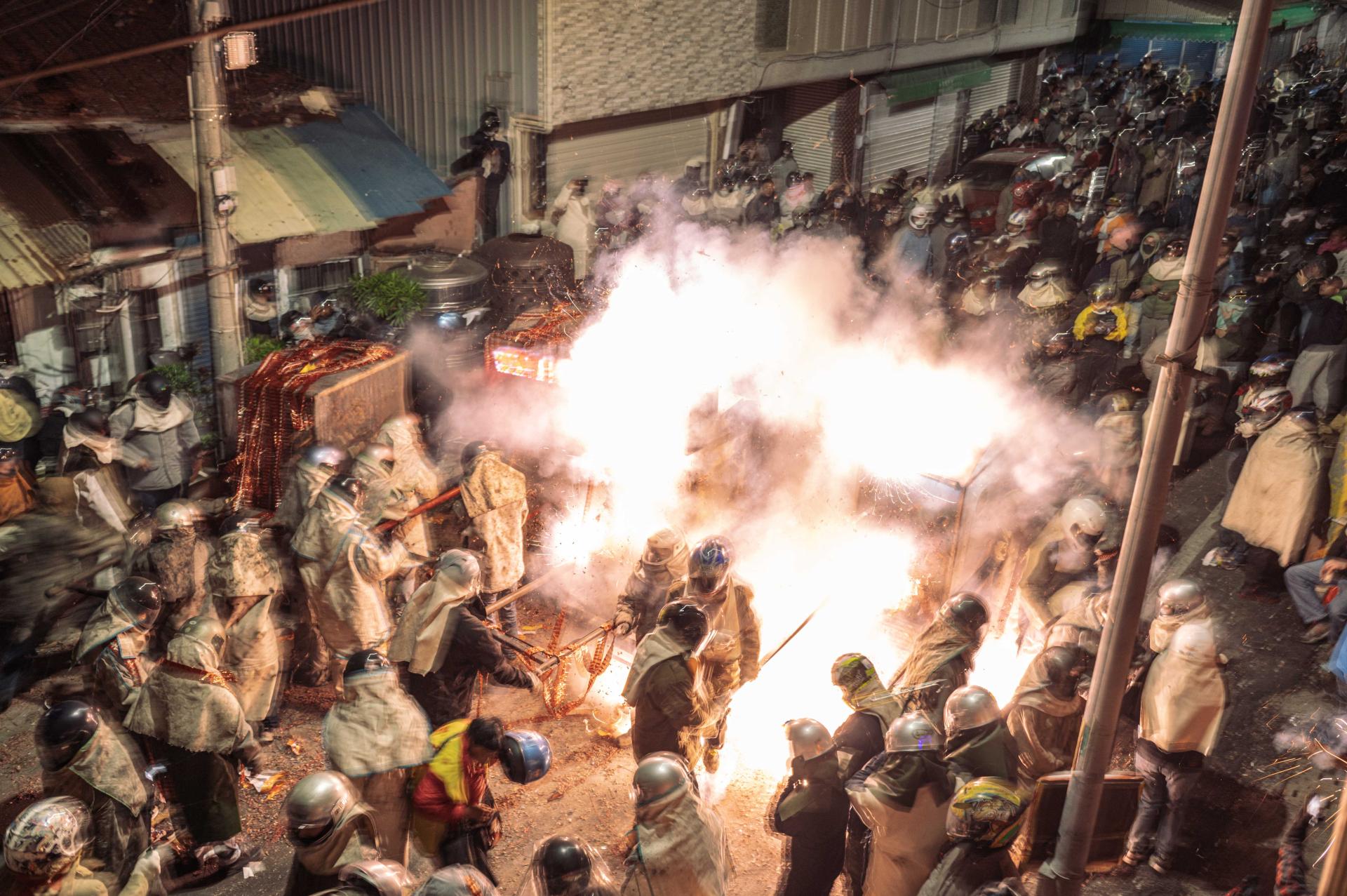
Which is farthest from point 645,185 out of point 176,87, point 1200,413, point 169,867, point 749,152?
point 169,867

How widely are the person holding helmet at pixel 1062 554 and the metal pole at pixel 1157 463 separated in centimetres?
268

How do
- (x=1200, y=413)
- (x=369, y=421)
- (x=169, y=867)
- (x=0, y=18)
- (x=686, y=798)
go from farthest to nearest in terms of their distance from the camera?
(x=0, y=18) < (x=1200, y=413) < (x=369, y=421) < (x=169, y=867) < (x=686, y=798)

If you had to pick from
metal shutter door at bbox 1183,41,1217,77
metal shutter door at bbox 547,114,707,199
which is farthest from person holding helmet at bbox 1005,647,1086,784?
metal shutter door at bbox 1183,41,1217,77

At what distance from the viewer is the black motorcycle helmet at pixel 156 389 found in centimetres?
895

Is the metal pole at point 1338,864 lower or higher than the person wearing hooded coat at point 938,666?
higher

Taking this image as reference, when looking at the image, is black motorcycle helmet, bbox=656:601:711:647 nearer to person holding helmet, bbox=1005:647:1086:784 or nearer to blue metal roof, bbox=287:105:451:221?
person holding helmet, bbox=1005:647:1086:784

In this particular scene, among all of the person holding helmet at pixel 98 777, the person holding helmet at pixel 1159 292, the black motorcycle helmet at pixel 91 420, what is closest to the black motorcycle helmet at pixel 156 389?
the black motorcycle helmet at pixel 91 420

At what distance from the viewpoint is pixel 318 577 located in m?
7.33

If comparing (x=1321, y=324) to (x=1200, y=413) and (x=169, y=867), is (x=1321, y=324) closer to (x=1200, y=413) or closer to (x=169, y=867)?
(x=1200, y=413)

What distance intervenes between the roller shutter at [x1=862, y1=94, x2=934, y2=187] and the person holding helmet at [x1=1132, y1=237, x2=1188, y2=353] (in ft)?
34.8

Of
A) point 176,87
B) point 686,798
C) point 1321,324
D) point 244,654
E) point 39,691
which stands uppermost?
point 176,87

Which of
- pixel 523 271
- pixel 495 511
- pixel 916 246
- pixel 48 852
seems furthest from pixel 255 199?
pixel 48 852

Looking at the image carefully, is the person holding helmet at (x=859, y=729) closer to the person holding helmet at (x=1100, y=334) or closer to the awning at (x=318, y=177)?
the person holding helmet at (x=1100, y=334)

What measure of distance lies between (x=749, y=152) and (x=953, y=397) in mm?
9507
